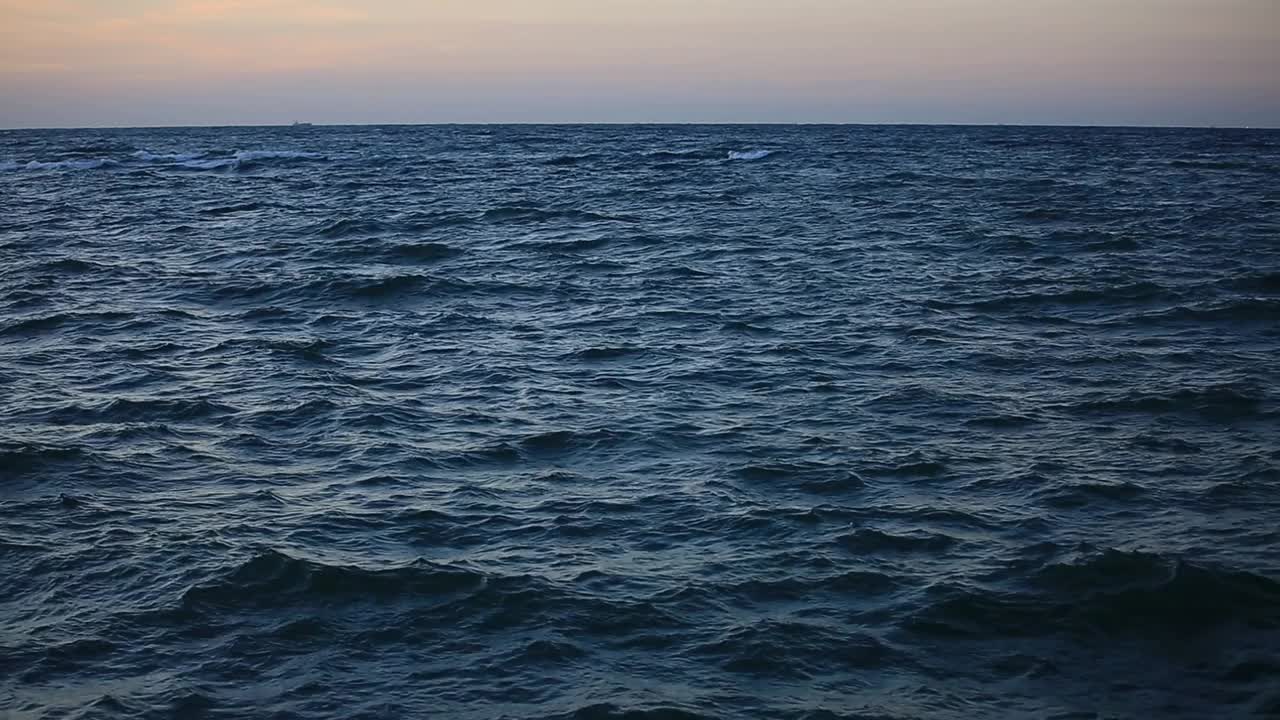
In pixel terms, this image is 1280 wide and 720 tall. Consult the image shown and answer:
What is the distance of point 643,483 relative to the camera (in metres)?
13.2

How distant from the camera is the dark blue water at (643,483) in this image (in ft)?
29.1

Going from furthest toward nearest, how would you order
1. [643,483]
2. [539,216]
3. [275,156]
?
[275,156] < [539,216] < [643,483]

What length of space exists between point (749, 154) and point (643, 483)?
6171cm

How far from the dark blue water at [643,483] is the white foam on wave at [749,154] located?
40402mm

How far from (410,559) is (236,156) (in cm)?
6789

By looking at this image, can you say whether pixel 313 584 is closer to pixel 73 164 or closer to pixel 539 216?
pixel 539 216

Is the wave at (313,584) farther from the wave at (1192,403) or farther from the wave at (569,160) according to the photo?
the wave at (569,160)

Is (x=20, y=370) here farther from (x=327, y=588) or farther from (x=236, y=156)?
(x=236, y=156)

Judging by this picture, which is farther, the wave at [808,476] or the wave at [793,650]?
the wave at [808,476]

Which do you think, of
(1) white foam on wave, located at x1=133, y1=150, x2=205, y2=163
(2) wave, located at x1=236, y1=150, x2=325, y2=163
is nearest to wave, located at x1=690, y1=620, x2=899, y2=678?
(2) wave, located at x1=236, y1=150, x2=325, y2=163

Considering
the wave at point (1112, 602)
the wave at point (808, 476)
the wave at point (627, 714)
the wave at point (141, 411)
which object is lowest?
the wave at point (627, 714)

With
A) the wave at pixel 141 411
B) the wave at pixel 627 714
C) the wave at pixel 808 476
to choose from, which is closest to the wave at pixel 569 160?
the wave at pixel 141 411

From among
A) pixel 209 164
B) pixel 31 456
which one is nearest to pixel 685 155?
pixel 209 164

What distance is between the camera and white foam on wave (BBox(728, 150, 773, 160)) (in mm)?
70000
